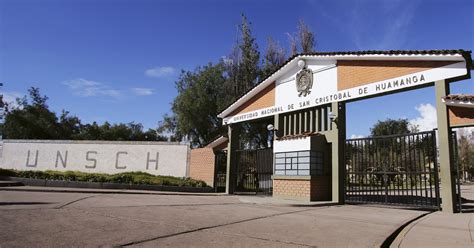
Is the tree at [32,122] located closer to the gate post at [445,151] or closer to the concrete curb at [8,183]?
the concrete curb at [8,183]

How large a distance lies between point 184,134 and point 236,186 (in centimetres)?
1767

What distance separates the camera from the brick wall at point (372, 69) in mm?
12414

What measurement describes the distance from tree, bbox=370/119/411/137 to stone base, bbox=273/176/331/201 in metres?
36.5

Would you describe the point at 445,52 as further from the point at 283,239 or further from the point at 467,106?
the point at 283,239

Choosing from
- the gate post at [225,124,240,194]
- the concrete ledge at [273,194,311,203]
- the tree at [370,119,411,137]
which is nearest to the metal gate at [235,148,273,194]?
the gate post at [225,124,240,194]

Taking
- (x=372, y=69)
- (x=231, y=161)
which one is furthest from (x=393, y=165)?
(x=231, y=161)

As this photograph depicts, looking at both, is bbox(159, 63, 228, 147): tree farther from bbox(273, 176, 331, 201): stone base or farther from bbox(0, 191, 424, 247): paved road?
bbox(0, 191, 424, 247): paved road

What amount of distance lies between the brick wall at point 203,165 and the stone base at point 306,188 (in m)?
7.87

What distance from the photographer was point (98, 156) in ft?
94.3

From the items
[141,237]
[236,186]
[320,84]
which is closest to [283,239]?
[141,237]

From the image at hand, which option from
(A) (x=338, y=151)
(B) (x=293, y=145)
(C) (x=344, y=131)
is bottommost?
(A) (x=338, y=151)

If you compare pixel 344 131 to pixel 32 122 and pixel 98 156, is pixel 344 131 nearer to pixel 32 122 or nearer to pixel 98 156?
pixel 98 156

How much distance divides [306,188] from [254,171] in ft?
17.4

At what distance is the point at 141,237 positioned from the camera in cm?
569
